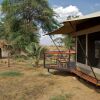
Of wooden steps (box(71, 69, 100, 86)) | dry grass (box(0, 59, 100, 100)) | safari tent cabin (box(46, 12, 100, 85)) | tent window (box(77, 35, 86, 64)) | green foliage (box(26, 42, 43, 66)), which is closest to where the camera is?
dry grass (box(0, 59, 100, 100))

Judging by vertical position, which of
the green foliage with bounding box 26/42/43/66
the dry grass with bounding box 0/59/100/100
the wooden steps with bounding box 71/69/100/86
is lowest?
the dry grass with bounding box 0/59/100/100

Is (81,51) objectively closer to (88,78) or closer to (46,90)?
(88,78)

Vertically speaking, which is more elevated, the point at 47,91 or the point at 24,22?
the point at 24,22

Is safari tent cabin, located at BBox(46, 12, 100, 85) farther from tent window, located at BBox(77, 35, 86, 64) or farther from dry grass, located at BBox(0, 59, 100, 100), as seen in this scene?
dry grass, located at BBox(0, 59, 100, 100)

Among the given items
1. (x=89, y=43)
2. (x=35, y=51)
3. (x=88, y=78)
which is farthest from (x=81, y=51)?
(x=35, y=51)

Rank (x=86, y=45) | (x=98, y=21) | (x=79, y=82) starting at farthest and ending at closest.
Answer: (x=86, y=45), (x=79, y=82), (x=98, y=21)

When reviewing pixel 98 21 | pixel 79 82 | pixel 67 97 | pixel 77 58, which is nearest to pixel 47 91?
pixel 67 97

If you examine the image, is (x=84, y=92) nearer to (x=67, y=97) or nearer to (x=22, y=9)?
(x=67, y=97)

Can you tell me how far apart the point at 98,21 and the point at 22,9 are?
2326cm

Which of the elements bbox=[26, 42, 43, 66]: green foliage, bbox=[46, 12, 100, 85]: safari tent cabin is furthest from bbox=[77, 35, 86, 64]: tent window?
bbox=[26, 42, 43, 66]: green foliage

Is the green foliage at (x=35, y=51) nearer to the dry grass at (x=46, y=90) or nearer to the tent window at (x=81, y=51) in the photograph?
the tent window at (x=81, y=51)

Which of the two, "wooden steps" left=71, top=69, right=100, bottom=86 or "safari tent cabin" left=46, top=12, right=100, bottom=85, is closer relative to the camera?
"wooden steps" left=71, top=69, right=100, bottom=86

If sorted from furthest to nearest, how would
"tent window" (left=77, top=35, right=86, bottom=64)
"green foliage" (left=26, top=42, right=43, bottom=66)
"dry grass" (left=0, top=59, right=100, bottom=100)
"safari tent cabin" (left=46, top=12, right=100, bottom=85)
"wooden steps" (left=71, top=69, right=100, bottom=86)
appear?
"green foliage" (left=26, top=42, right=43, bottom=66) < "tent window" (left=77, top=35, right=86, bottom=64) < "safari tent cabin" (left=46, top=12, right=100, bottom=85) < "wooden steps" (left=71, top=69, right=100, bottom=86) < "dry grass" (left=0, top=59, right=100, bottom=100)

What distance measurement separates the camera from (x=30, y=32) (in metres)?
32.8
